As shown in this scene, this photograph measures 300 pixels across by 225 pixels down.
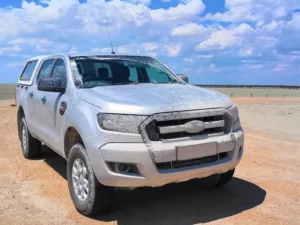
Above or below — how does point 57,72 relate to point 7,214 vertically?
above

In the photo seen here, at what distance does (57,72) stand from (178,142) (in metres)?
2.61

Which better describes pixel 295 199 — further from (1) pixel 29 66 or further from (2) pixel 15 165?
(1) pixel 29 66

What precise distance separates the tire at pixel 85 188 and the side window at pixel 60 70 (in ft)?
4.30

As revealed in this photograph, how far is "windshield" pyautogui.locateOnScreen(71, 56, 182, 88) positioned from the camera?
16.9 ft

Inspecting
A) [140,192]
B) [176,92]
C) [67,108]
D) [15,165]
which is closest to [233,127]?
[176,92]

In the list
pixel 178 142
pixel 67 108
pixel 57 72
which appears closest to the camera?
pixel 178 142

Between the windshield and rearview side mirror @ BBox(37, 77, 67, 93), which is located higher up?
the windshield

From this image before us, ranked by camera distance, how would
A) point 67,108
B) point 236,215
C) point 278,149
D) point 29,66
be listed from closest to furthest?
point 236,215, point 67,108, point 29,66, point 278,149

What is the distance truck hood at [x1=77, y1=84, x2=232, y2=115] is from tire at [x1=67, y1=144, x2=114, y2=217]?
65 cm

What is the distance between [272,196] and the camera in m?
5.25

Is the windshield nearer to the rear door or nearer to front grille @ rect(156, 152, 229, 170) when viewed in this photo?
the rear door

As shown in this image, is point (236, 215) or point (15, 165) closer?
point (236, 215)

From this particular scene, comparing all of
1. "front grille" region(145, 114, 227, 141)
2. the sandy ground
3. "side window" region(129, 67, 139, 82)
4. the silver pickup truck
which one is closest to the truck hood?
the silver pickup truck

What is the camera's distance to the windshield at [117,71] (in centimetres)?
515
